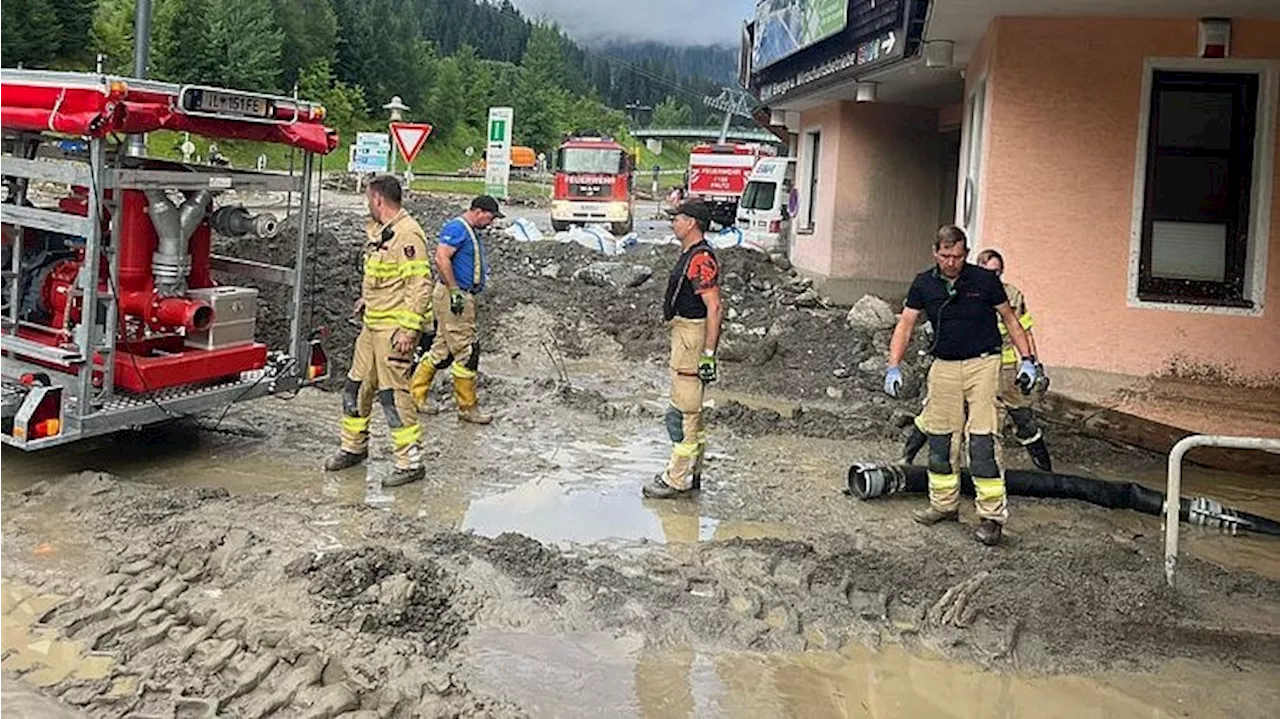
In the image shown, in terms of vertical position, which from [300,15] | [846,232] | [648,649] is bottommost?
[648,649]

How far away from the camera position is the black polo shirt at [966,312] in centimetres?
722

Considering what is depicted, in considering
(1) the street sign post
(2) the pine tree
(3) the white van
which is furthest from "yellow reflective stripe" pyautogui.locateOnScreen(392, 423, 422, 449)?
(2) the pine tree

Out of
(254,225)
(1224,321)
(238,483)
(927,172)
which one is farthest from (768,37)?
(238,483)

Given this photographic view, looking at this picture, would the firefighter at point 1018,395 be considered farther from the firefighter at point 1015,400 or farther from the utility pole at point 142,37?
the utility pole at point 142,37

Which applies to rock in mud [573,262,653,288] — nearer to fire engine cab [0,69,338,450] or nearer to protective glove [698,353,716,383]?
fire engine cab [0,69,338,450]

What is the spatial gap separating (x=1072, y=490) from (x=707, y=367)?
2810mm

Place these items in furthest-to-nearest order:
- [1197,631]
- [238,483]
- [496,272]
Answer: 1. [496,272]
2. [238,483]
3. [1197,631]

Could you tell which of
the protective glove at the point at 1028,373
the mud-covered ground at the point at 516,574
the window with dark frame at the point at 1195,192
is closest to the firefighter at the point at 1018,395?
the mud-covered ground at the point at 516,574

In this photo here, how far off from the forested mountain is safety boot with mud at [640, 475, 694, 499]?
94.8ft

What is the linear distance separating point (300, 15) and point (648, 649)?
254ft

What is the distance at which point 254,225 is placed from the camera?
27.5ft

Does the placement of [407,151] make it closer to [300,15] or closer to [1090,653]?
[1090,653]

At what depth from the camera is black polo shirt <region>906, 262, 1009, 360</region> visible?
23.7 ft

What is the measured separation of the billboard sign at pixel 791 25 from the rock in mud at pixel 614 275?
3.97 metres
